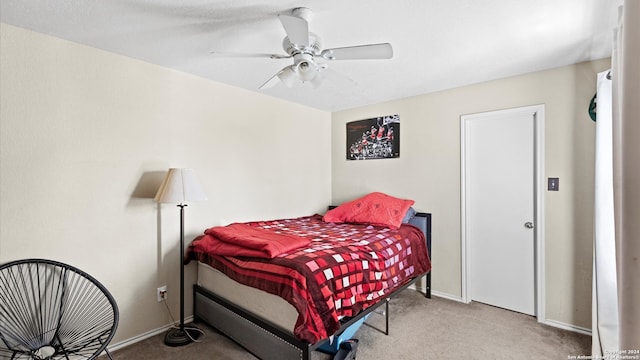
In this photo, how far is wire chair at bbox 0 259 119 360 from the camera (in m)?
1.90

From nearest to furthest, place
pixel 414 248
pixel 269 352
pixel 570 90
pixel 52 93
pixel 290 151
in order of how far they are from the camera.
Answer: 1. pixel 269 352
2. pixel 52 93
3. pixel 570 90
4. pixel 414 248
5. pixel 290 151

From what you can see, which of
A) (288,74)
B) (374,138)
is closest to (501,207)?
(374,138)

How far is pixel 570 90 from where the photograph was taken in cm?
266

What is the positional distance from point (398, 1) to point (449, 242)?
8.37ft

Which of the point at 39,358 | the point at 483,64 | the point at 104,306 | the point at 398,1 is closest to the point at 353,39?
the point at 398,1

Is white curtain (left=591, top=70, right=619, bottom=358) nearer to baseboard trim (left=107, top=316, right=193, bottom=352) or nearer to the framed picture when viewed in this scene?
the framed picture

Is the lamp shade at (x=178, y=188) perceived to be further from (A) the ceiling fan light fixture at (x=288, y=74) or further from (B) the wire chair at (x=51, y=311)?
(A) the ceiling fan light fixture at (x=288, y=74)

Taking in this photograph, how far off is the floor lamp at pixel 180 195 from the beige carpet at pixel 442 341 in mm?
78

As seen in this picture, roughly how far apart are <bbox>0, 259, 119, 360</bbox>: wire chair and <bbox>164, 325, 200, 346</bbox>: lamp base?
1.41ft

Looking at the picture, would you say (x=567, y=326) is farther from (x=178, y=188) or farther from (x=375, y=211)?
(x=178, y=188)

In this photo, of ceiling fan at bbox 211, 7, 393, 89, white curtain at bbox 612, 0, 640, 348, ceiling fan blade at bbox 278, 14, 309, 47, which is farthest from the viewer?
ceiling fan at bbox 211, 7, 393, 89

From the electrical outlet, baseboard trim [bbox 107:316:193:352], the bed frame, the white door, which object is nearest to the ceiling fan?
the bed frame

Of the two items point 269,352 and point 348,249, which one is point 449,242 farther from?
point 269,352

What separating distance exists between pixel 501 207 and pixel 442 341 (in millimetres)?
1460
